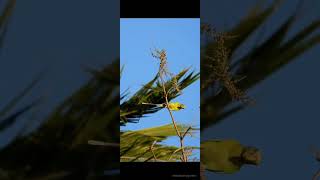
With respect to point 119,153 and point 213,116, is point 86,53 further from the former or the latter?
point 213,116

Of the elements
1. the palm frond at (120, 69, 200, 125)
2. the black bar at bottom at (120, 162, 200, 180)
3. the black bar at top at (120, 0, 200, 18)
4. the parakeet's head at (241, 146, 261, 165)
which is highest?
the black bar at top at (120, 0, 200, 18)

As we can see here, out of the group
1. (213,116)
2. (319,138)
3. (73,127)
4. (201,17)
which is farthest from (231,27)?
(73,127)

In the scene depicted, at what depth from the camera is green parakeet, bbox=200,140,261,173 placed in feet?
3.99

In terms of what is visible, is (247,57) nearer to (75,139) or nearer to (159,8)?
(159,8)

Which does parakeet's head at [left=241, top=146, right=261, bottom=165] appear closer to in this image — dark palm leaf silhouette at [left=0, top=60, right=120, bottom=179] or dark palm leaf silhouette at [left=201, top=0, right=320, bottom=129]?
dark palm leaf silhouette at [left=201, top=0, right=320, bottom=129]

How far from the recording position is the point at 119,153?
1.23 meters

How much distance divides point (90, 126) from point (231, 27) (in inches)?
19.5

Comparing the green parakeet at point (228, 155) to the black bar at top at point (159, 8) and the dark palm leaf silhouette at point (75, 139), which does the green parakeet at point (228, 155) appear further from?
the black bar at top at point (159, 8)

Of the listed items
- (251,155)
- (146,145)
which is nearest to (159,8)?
(146,145)

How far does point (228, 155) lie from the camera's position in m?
1.23

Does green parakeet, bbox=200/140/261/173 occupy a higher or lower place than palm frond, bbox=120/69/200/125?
lower

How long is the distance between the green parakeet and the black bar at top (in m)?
0.38

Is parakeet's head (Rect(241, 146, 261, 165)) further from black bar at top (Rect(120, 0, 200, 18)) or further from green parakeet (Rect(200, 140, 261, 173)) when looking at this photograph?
black bar at top (Rect(120, 0, 200, 18))

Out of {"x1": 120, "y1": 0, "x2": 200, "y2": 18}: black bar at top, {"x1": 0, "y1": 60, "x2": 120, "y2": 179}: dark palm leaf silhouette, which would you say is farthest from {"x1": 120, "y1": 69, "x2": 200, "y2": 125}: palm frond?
{"x1": 120, "y1": 0, "x2": 200, "y2": 18}: black bar at top
